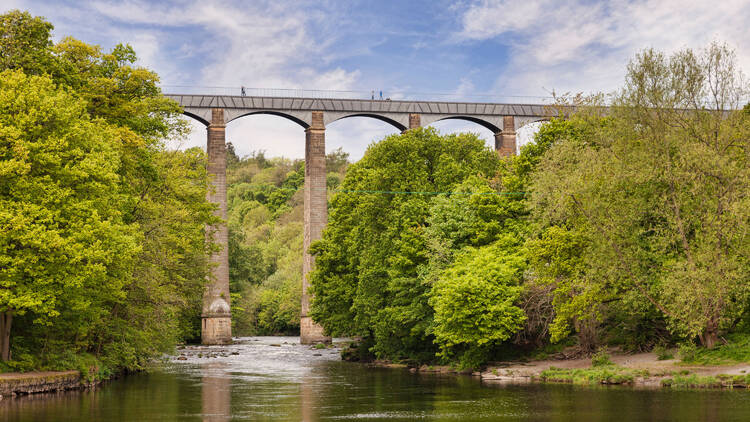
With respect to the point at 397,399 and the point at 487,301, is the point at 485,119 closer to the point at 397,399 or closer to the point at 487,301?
the point at 487,301

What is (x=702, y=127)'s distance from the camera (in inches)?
1217

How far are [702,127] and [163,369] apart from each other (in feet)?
96.8

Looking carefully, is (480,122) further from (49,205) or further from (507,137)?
(49,205)

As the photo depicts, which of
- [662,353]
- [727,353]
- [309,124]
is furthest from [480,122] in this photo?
[727,353]

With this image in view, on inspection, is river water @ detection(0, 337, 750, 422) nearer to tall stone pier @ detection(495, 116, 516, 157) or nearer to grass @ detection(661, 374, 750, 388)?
grass @ detection(661, 374, 750, 388)

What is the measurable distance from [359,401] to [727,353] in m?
13.7

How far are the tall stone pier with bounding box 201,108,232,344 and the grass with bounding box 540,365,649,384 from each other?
109ft

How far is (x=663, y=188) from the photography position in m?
31.5

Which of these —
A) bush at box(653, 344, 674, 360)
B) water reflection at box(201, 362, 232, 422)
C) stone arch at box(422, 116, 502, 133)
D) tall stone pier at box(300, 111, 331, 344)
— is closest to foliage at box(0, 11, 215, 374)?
water reflection at box(201, 362, 232, 422)

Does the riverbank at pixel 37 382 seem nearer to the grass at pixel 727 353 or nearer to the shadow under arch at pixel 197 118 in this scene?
the grass at pixel 727 353

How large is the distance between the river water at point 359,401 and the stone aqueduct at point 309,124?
2500cm

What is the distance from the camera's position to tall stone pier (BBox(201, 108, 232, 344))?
202 feet

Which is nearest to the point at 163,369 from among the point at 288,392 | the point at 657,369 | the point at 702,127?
the point at 288,392

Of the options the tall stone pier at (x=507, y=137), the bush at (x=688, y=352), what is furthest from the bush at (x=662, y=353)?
the tall stone pier at (x=507, y=137)
